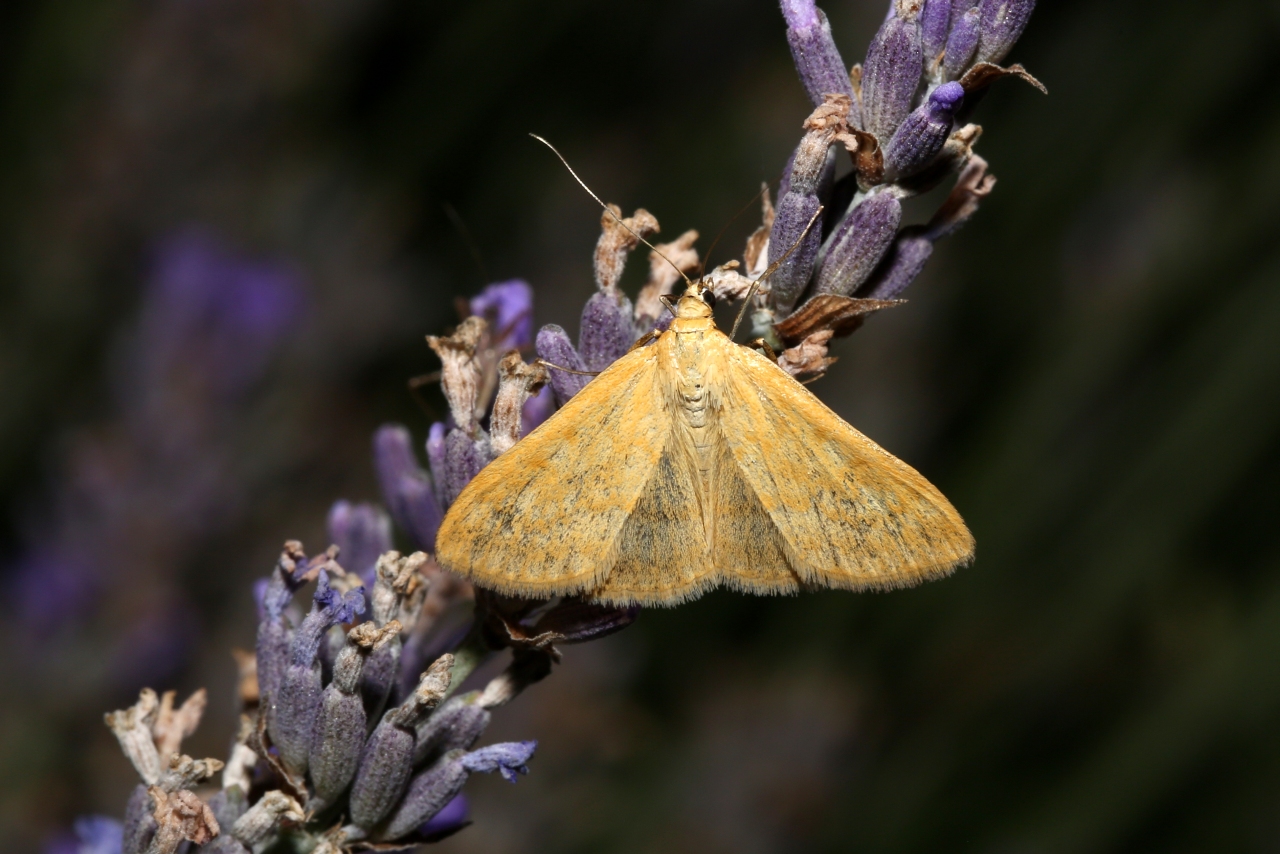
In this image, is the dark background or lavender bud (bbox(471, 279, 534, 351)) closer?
lavender bud (bbox(471, 279, 534, 351))

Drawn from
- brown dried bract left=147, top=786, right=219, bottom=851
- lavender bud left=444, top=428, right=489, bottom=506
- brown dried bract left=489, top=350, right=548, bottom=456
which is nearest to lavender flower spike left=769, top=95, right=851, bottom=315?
brown dried bract left=489, top=350, right=548, bottom=456

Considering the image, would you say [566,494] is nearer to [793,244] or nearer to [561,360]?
[561,360]

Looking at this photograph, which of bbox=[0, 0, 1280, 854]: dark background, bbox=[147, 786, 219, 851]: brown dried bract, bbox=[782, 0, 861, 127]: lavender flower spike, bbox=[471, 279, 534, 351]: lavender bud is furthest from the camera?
bbox=[0, 0, 1280, 854]: dark background

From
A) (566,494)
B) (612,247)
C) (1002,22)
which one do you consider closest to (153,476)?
(566,494)

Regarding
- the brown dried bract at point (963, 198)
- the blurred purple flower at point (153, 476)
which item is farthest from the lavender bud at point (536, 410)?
the blurred purple flower at point (153, 476)

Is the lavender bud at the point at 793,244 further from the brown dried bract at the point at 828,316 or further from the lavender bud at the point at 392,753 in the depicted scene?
the lavender bud at the point at 392,753

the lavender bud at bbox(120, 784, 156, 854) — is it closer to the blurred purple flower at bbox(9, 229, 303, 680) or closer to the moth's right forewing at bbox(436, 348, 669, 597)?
the moth's right forewing at bbox(436, 348, 669, 597)
